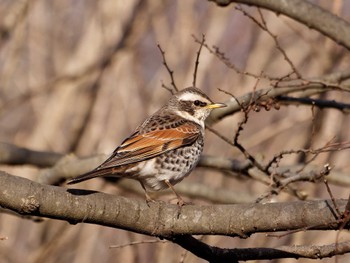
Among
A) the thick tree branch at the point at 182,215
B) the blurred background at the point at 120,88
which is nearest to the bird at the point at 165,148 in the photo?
the thick tree branch at the point at 182,215

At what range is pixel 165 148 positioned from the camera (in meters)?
6.49

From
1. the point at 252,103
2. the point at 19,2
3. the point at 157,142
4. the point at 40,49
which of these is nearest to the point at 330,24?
the point at 252,103

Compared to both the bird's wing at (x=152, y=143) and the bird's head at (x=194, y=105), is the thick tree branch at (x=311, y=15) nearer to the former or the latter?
the bird's head at (x=194, y=105)

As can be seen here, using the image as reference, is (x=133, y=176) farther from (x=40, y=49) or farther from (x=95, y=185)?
(x=40, y=49)

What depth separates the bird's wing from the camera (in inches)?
236

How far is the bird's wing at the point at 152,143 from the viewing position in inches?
236

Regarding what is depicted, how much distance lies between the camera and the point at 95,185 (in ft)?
32.6

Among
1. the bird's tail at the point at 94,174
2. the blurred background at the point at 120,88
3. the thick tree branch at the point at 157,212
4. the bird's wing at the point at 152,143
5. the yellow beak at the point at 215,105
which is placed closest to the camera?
the thick tree branch at the point at 157,212

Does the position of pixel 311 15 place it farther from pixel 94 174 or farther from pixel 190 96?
pixel 94 174

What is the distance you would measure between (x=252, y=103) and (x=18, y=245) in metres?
5.83

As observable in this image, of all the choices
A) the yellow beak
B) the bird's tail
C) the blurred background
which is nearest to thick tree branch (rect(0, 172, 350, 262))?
the bird's tail

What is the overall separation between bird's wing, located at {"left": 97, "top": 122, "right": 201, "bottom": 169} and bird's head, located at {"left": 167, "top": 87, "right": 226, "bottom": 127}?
0.88 ft

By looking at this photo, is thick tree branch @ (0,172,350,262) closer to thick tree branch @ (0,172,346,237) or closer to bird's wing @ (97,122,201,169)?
thick tree branch @ (0,172,346,237)

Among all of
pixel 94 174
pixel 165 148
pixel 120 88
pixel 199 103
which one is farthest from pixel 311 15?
pixel 120 88
